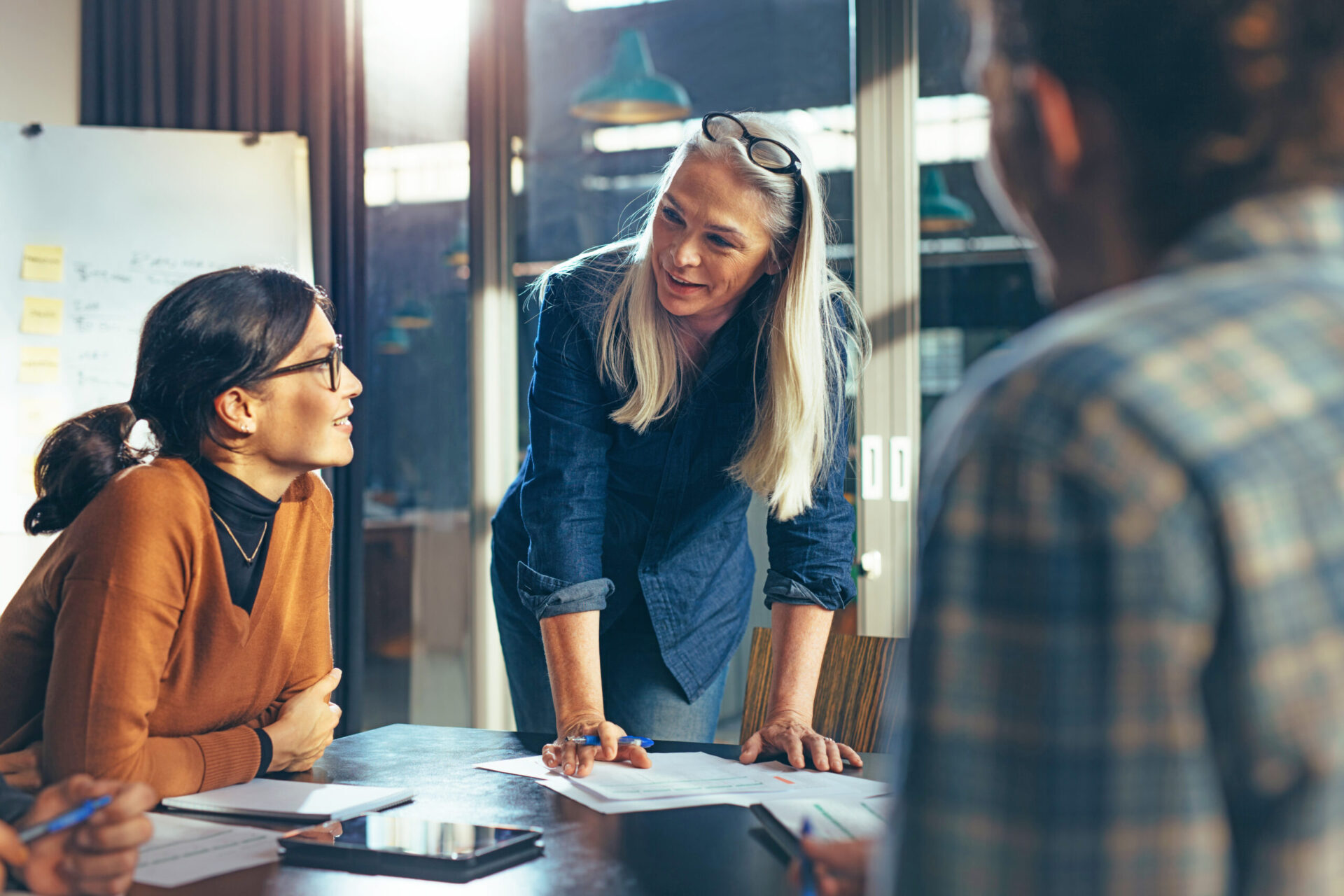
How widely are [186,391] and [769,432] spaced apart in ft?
2.76

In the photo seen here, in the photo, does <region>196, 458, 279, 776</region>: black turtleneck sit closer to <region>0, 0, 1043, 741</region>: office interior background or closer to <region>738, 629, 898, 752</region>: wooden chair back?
<region>738, 629, 898, 752</region>: wooden chair back

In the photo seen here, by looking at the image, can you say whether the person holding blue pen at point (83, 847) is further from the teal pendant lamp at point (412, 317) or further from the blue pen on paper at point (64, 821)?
the teal pendant lamp at point (412, 317)

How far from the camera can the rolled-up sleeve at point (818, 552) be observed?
1.70 meters

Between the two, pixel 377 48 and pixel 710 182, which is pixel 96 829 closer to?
pixel 710 182

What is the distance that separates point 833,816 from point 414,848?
1.38ft

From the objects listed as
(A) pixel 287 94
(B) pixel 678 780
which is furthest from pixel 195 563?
(A) pixel 287 94

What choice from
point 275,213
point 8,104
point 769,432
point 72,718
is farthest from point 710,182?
point 8,104

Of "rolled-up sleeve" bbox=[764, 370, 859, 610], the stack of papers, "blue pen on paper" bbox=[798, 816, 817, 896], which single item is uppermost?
"rolled-up sleeve" bbox=[764, 370, 859, 610]

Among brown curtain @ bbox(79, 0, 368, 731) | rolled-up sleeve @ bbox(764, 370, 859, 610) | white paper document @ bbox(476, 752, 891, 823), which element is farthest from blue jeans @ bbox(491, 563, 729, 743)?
brown curtain @ bbox(79, 0, 368, 731)

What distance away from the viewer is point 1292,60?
0.45 meters

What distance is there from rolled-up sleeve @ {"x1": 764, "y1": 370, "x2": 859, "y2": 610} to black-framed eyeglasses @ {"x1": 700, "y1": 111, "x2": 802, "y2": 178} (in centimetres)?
37

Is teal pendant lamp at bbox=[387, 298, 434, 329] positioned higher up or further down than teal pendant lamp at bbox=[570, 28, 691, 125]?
further down

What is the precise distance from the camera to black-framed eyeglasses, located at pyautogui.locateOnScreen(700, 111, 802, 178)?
5.60 ft

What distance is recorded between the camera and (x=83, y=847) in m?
0.97
